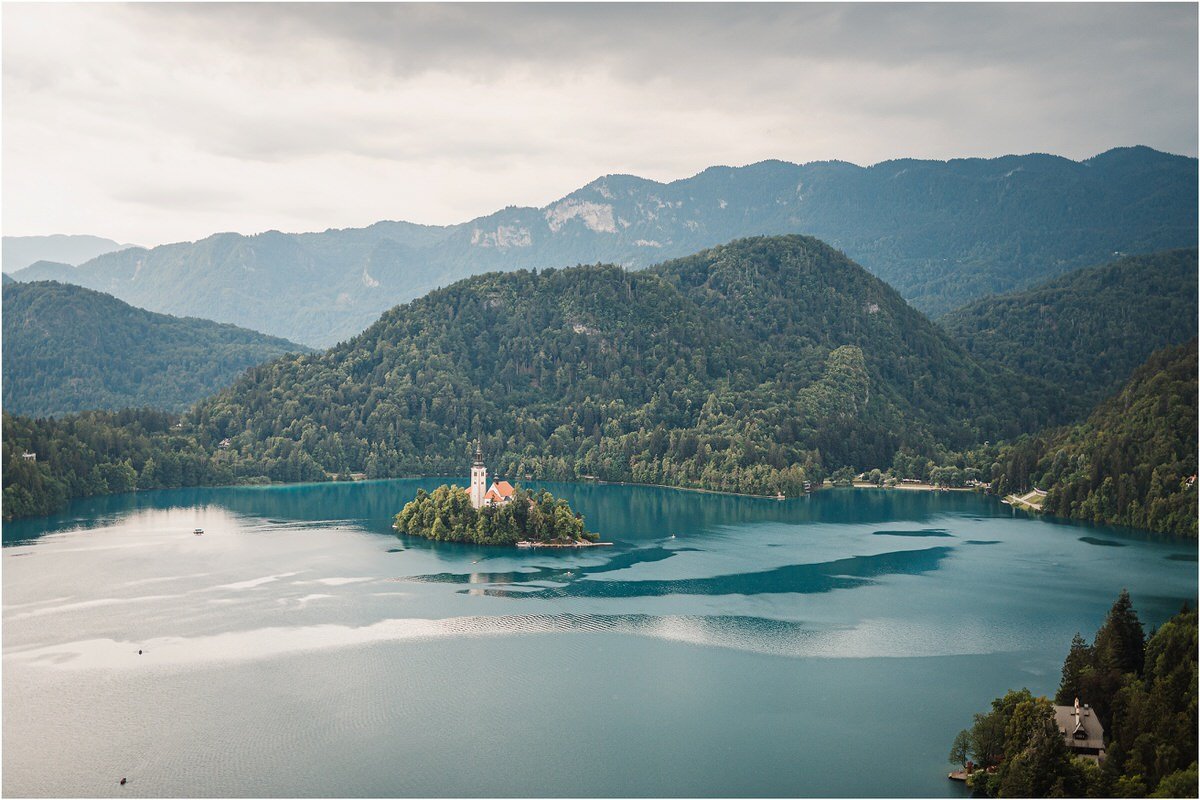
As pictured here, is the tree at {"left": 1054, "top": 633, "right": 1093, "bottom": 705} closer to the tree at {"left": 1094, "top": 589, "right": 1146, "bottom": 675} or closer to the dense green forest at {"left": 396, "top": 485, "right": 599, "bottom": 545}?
the tree at {"left": 1094, "top": 589, "right": 1146, "bottom": 675}

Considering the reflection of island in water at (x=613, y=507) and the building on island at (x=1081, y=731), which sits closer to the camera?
the building on island at (x=1081, y=731)

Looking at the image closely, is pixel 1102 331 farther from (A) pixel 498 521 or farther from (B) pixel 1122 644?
(B) pixel 1122 644

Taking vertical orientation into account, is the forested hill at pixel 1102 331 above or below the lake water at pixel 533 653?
above

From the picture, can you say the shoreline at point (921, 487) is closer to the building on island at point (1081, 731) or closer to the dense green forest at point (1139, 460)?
the dense green forest at point (1139, 460)

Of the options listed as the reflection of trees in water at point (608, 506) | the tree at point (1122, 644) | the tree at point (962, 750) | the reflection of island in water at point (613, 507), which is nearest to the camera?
the tree at point (962, 750)

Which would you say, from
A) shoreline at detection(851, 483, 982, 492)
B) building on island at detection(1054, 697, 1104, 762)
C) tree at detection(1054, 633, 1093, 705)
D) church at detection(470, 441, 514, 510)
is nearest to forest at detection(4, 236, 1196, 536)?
shoreline at detection(851, 483, 982, 492)

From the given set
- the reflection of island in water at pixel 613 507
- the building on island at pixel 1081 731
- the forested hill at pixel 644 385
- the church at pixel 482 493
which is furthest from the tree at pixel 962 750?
the forested hill at pixel 644 385

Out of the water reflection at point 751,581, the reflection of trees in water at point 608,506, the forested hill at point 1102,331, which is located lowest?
the water reflection at point 751,581

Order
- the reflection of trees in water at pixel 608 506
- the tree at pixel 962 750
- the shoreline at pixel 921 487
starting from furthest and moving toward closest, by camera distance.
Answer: the shoreline at pixel 921 487 < the reflection of trees in water at pixel 608 506 < the tree at pixel 962 750

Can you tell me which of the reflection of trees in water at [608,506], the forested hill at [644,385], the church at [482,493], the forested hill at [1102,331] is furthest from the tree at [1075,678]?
the forested hill at [1102,331]
